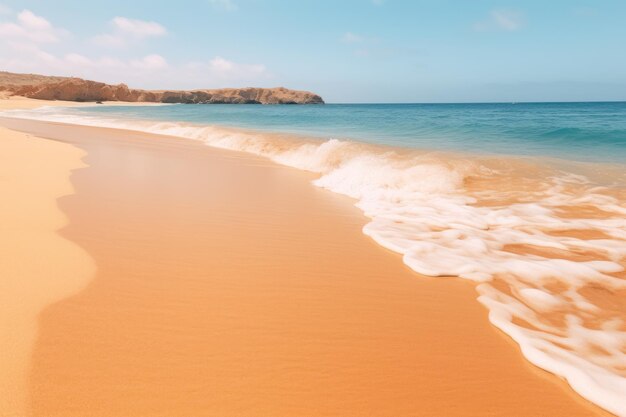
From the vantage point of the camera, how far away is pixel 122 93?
93.6 m

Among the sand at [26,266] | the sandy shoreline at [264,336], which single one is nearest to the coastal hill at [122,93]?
the sand at [26,266]

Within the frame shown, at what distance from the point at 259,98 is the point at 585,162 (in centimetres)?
12530

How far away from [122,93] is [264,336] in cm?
10533

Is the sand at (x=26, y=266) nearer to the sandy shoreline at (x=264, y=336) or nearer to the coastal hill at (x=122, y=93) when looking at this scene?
the sandy shoreline at (x=264, y=336)

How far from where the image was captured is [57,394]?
1794mm

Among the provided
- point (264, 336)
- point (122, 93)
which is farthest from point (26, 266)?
point (122, 93)

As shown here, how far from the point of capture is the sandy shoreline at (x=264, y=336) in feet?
6.22

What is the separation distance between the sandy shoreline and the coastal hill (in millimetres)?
81447

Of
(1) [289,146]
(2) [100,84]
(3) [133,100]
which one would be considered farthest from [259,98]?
(1) [289,146]

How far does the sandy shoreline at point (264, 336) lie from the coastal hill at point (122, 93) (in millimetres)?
81447

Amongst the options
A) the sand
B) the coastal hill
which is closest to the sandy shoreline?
the sand

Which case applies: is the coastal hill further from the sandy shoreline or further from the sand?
the sandy shoreline

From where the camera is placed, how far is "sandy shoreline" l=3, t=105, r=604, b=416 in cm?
190

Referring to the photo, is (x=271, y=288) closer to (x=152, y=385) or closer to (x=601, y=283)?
(x=152, y=385)
